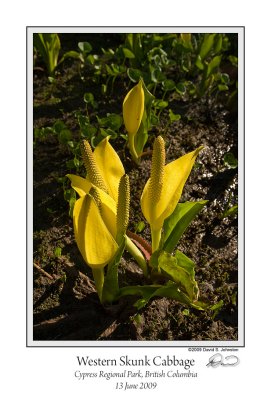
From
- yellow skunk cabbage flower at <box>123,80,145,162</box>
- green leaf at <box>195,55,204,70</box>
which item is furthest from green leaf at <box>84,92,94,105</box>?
green leaf at <box>195,55,204,70</box>

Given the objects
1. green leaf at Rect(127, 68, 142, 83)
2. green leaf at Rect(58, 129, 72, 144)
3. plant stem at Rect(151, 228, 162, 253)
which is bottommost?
plant stem at Rect(151, 228, 162, 253)

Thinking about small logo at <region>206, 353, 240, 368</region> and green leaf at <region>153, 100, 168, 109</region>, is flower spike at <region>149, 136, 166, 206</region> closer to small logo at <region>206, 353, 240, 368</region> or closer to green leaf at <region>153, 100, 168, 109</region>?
small logo at <region>206, 353, 240, 368</region>

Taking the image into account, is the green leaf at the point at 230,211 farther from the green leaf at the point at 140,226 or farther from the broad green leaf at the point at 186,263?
the broad green leaf at the point at 186,263

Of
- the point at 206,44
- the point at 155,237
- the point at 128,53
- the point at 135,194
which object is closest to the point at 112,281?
the point at 155,237

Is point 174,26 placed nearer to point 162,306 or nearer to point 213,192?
point 213,192

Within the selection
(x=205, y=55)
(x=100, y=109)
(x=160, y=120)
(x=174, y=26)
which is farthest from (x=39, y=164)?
(x=205, y=55)

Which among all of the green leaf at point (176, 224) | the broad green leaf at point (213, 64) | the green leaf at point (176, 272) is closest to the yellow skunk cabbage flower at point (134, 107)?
the green leaf at point (176, 224)

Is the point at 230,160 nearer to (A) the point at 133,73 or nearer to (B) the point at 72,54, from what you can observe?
(A) the point at 133,73
